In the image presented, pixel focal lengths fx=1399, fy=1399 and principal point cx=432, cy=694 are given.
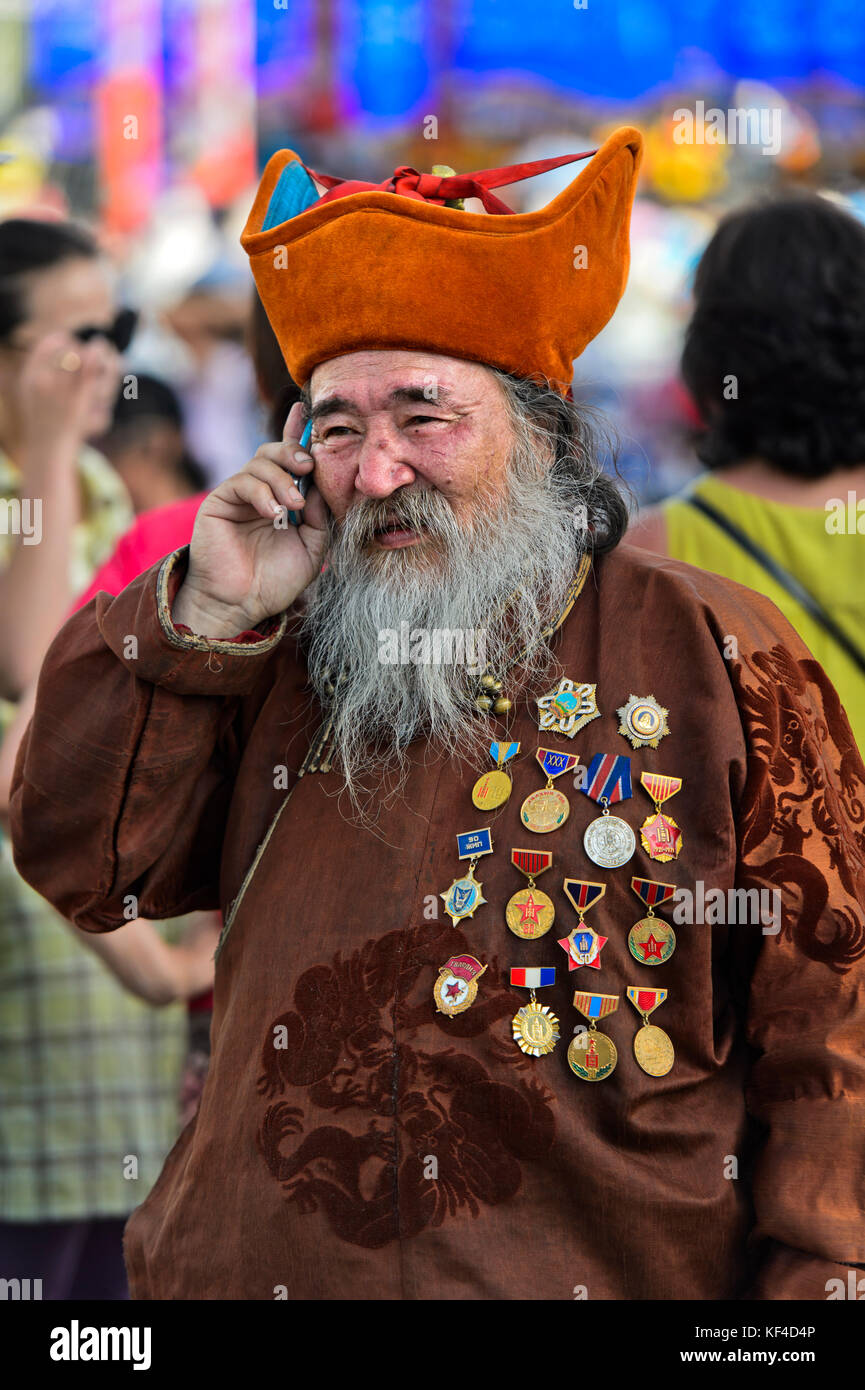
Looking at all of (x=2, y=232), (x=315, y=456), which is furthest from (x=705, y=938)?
(x=2, y=232)

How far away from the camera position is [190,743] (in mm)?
2438

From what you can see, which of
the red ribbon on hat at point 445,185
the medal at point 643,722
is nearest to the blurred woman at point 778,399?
the red ribbon on hat at point 445,185

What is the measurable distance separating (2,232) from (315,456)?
7.22ft

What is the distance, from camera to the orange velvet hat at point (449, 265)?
248 centimetres

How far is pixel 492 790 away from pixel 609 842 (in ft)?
0.75

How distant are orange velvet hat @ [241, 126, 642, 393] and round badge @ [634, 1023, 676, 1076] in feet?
4.02

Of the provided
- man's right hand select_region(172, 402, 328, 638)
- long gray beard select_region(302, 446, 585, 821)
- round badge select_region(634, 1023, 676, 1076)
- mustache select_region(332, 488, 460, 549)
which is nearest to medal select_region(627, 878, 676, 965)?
round badge select_region(634, 1023, 676, 1076)

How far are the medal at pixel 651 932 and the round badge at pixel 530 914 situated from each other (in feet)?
0.43

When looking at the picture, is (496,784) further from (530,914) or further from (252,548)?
(252,548)

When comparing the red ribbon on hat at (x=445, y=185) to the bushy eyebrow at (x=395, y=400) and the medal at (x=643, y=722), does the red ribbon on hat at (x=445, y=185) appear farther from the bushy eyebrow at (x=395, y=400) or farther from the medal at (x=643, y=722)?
the medal at (x=643, y=722)

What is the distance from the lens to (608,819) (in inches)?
88.0

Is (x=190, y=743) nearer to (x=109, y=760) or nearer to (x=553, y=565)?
(x=109, y=760)
